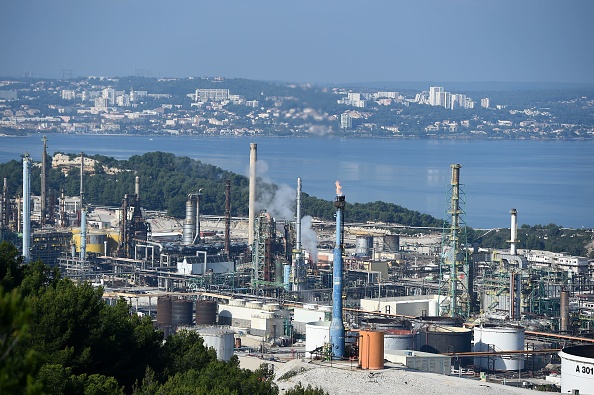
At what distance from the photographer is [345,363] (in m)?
18.1

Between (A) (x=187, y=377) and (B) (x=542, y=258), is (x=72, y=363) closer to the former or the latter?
(A) (x=187, y=377)

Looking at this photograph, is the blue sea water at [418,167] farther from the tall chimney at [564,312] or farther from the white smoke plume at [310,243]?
the tall chimney at [564,312]

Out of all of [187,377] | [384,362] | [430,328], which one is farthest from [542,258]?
[187,377]

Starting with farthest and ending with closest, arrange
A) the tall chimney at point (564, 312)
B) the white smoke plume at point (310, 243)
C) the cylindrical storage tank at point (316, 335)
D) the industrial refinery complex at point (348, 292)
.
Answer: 1. the white smoke plume at point (310, 243)
2. the tall chimney at point (564, 312)
3. the cylindrical storage tank at point (316, 335)
4. the industrial refinery complex at point (348, 292)

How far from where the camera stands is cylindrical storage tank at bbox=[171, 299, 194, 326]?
27.6 meters

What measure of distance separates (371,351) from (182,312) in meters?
10.6

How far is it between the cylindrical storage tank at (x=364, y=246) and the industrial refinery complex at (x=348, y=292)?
4cm

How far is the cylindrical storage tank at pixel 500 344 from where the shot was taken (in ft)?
74.6

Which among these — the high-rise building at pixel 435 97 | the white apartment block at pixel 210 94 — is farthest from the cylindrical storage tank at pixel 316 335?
the high-rise building at pixel 435 97

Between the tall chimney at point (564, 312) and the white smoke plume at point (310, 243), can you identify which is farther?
the white smoke plume at point (310, 243)

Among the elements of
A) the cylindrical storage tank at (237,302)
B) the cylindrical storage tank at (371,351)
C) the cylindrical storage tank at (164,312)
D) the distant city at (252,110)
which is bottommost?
the cylindrical storage tank at (164,312)

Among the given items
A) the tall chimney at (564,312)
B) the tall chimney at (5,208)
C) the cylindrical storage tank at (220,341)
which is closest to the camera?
the cylindrical storage tank at (220,341)

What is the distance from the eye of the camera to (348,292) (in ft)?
104

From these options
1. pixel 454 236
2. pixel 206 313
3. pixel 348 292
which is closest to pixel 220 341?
pixel 206 313
